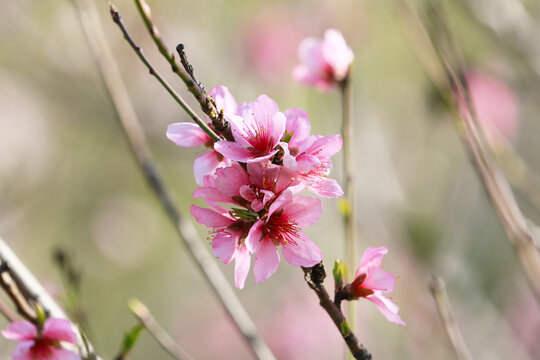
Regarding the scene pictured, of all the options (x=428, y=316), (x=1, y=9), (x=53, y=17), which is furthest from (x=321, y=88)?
(x=53, y=17)

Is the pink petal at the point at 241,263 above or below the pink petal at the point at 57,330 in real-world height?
below

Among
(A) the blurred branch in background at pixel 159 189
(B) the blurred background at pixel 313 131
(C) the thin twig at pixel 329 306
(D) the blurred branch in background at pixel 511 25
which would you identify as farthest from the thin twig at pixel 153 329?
(B) the blurred background at pixel 313 131

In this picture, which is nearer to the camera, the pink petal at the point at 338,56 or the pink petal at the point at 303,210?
the pink petal at the point at 303,210

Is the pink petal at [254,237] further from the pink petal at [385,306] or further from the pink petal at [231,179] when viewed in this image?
the pink petal at [385,306]

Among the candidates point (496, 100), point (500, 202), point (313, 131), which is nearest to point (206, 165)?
point (500, 202)

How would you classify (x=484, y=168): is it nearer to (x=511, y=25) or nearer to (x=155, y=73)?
(x=511, y=25)

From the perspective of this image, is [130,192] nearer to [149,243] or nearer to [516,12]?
[149,243]
